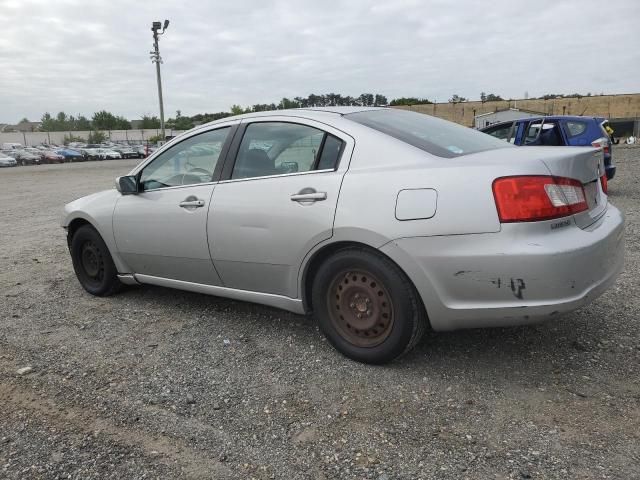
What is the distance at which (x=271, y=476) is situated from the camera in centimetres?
222

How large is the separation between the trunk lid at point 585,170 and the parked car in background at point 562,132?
7.32 meters

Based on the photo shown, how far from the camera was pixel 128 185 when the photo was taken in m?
4.19

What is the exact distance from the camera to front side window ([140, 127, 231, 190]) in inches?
151

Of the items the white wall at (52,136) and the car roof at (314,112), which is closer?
the car roof at (314,112)

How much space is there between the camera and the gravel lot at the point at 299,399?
229cm

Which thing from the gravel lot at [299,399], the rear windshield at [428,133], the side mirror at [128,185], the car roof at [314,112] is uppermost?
the car roof at [314,112]

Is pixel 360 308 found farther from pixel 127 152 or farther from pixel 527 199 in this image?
pixel 127 152

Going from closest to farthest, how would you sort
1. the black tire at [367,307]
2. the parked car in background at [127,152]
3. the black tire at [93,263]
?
the black tire at [367,307]
the black tire at [93,263]
the parked car in background at [127,152]

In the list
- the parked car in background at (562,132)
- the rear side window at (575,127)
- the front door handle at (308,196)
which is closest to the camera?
the front door handle at (308,196)

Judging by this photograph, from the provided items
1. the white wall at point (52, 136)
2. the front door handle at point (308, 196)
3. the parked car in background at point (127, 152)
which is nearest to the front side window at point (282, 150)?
the front door handle at point (308, 196)

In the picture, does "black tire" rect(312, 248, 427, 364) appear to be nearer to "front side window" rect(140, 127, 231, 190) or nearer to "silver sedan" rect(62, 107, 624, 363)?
"silver sedan" rect(62, 107, 624, 363)

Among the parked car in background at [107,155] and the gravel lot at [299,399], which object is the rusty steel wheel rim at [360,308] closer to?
the gravel lot at [299,399]

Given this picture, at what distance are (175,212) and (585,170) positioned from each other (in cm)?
273

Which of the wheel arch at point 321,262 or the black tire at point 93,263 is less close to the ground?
the wheel arch at point 321,262
